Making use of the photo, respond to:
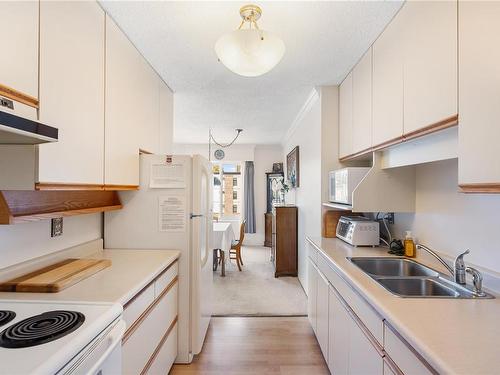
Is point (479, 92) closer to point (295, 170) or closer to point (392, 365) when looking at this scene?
point (392, 365)

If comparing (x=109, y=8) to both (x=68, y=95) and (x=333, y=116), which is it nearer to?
(x=68, y=95)

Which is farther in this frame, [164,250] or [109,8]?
[164,250]

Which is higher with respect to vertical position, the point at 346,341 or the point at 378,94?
the point at 378,94

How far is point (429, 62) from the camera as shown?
1.35 meters

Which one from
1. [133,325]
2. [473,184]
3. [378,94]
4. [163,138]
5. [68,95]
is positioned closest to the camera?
[473,184]

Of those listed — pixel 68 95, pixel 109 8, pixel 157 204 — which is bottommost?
pixel 157 204

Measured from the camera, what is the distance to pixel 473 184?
1.07 meters

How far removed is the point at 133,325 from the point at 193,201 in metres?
0.98

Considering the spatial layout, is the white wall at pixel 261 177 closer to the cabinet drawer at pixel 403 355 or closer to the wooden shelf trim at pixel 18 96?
the cabinet drawer at pixel 403 355

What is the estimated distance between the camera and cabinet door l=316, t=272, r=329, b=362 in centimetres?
207

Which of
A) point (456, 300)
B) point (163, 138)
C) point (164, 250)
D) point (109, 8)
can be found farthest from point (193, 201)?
point (456, 300)

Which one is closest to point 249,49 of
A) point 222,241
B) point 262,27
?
point 262,27

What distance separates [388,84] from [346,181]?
80 cm

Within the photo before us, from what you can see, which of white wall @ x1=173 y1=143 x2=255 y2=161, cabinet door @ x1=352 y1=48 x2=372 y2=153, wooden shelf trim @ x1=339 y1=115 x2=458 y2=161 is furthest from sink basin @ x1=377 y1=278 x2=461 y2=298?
white wall @ x1=173 y1=143 x2=255 y2=161
